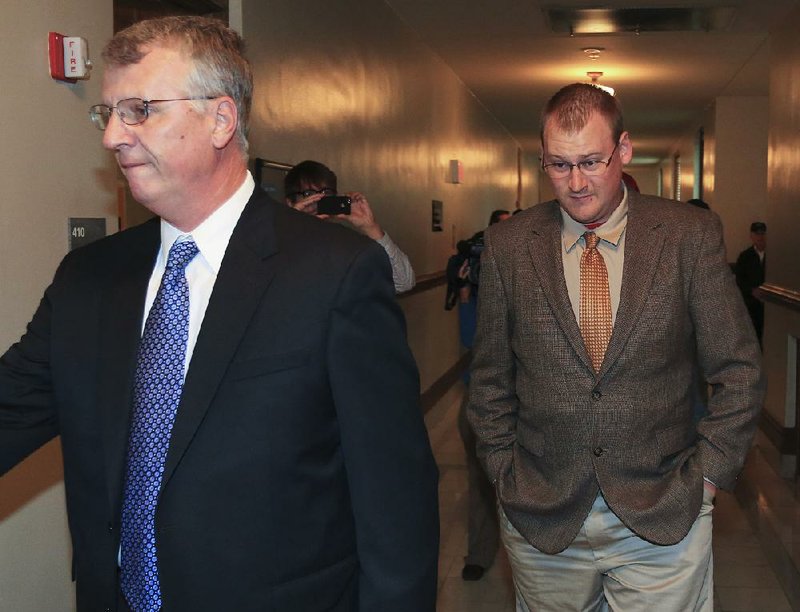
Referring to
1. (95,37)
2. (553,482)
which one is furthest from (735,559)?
(95,37)

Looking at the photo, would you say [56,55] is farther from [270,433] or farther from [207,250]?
[270,433]

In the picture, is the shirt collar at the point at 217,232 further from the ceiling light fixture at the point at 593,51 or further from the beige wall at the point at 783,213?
the ceiling light fixture at the point at 593,51

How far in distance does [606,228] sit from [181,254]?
46.0 inches

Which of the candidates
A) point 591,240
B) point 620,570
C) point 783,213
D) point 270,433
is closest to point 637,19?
point 783,213

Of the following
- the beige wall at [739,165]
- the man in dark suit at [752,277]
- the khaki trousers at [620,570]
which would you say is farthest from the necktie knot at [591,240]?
the beige wall at [739,165]

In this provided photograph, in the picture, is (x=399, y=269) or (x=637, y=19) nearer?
(x=399, y=269)

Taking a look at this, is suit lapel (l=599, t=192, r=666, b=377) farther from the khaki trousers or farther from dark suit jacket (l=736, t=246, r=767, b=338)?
dark suit jacket (l=736, t=246, r=767, b=338)

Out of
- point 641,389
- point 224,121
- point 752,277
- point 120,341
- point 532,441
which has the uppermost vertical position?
point 224,121

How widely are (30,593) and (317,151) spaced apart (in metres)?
3.15

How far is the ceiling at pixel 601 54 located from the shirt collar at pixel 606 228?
4907 mm

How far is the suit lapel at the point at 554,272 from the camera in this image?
2.30 m

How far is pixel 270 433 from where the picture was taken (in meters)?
1.45

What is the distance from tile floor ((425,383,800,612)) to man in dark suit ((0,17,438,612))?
2.71 meters

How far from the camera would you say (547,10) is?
23.9 ft
